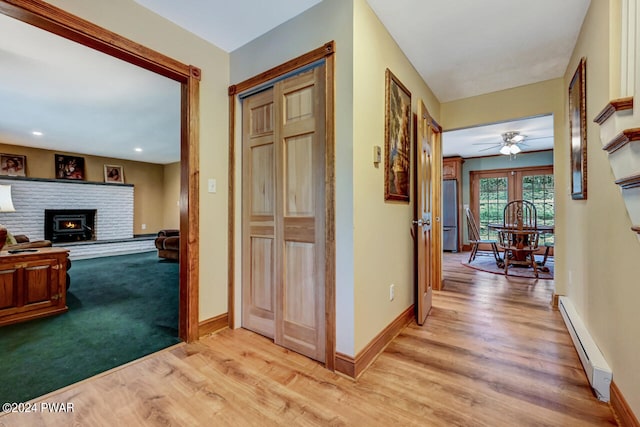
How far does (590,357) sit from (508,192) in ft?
19.5

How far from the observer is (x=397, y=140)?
7.18 feet

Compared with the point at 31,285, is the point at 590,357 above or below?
below

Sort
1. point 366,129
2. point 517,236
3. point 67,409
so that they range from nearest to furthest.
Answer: point 67,409, point 366,129, point 517,236

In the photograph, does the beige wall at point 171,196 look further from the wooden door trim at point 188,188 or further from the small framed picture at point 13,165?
the wooden door trim at point 188,188

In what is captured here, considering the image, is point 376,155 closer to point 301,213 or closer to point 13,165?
point 301,213

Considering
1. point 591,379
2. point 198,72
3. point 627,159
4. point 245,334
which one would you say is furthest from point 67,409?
point 627,159

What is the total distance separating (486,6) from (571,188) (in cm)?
172

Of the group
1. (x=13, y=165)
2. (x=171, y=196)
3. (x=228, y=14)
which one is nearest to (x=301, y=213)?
(x=228, y=14)

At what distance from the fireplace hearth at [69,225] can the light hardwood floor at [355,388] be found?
6.45m

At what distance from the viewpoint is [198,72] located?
2.06 meters

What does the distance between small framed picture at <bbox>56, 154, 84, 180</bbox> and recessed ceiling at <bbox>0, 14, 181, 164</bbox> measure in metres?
0.42

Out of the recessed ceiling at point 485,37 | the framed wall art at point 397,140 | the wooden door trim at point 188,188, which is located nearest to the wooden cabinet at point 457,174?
the recessed ceiling at point 485,37

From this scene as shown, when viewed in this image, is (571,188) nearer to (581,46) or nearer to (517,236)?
(581,46)

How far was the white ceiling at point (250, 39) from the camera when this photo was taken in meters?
1.84
